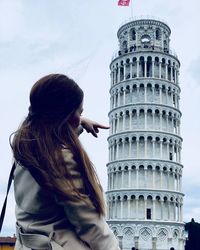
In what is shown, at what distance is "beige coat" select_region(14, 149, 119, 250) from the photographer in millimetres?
2020

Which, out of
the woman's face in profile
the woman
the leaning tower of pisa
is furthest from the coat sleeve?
the leaning tower of pisa

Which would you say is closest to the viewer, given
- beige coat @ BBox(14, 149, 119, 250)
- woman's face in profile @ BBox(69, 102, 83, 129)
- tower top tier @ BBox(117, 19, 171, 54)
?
beige coat @ BBox(14, 149, 119, 250)

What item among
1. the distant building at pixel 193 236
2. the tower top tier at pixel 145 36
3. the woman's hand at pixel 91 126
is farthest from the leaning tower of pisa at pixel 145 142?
the woman's hand at pixel 91 126

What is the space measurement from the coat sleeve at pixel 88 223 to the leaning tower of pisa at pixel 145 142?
4568cm

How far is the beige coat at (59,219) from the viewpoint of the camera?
6.63ft

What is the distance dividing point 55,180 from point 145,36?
178 ft

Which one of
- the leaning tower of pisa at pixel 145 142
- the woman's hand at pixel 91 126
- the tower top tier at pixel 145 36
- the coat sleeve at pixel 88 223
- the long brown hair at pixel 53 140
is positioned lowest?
the coat sleeve at pixel 88 223

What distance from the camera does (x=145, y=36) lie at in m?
54.7

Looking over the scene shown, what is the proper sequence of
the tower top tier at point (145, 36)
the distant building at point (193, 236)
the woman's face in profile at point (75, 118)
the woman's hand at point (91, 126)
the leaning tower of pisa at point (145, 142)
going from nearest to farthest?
1. the woman's face in profile at point (75, 118)
2. the woman's hand at point (91, 126)
3. the leaning tower of pisa at point (145, 142)
4. the distant building at point (193, 236)
5. the tower top tier at point (145, 36)

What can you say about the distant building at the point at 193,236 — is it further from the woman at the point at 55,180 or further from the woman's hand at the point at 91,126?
the woman at the point at 55,180

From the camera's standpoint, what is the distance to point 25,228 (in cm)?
212

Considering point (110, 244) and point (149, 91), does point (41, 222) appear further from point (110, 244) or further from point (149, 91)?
point (149, 91)

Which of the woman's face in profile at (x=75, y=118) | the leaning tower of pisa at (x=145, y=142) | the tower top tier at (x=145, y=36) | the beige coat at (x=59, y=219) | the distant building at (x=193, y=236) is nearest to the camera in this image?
the beige coat at (x=59, y=219)

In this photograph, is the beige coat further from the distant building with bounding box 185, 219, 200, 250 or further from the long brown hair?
the distant building with bounding box 185, 219, 200, 250
